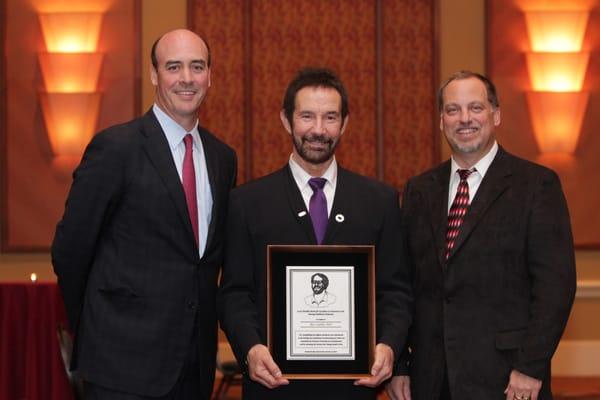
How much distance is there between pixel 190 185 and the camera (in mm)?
2826

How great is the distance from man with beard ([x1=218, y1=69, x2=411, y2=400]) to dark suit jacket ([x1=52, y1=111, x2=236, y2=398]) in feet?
→ 0.45

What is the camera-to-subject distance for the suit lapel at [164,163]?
2.75 m

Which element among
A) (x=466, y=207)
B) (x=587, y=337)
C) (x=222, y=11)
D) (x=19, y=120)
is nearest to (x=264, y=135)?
(x=222, y=11)

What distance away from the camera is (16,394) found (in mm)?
4828

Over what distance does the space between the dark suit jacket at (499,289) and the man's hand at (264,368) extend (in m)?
0.58

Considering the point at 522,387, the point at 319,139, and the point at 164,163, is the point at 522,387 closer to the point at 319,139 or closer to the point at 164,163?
the point at 319,139

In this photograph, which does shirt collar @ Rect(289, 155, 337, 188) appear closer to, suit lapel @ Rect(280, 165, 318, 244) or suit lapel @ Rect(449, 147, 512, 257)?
suit lapel @ Rect(280, 165, 318, 244)

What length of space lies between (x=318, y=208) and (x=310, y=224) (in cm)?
7

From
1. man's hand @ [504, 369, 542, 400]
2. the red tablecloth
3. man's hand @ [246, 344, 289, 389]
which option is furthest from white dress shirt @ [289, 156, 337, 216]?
the red tablecloth

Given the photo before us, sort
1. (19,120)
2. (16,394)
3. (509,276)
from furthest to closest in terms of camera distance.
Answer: (19,120) → (16,394) → (509,276)

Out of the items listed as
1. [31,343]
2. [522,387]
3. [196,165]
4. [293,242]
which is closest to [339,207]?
[293,242]

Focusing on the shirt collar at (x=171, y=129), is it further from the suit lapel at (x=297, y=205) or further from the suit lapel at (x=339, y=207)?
the suit lapel at (x=339, y=207)

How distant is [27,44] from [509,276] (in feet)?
18.2

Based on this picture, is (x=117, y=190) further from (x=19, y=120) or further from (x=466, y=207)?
Result: (x=19, y=120)
